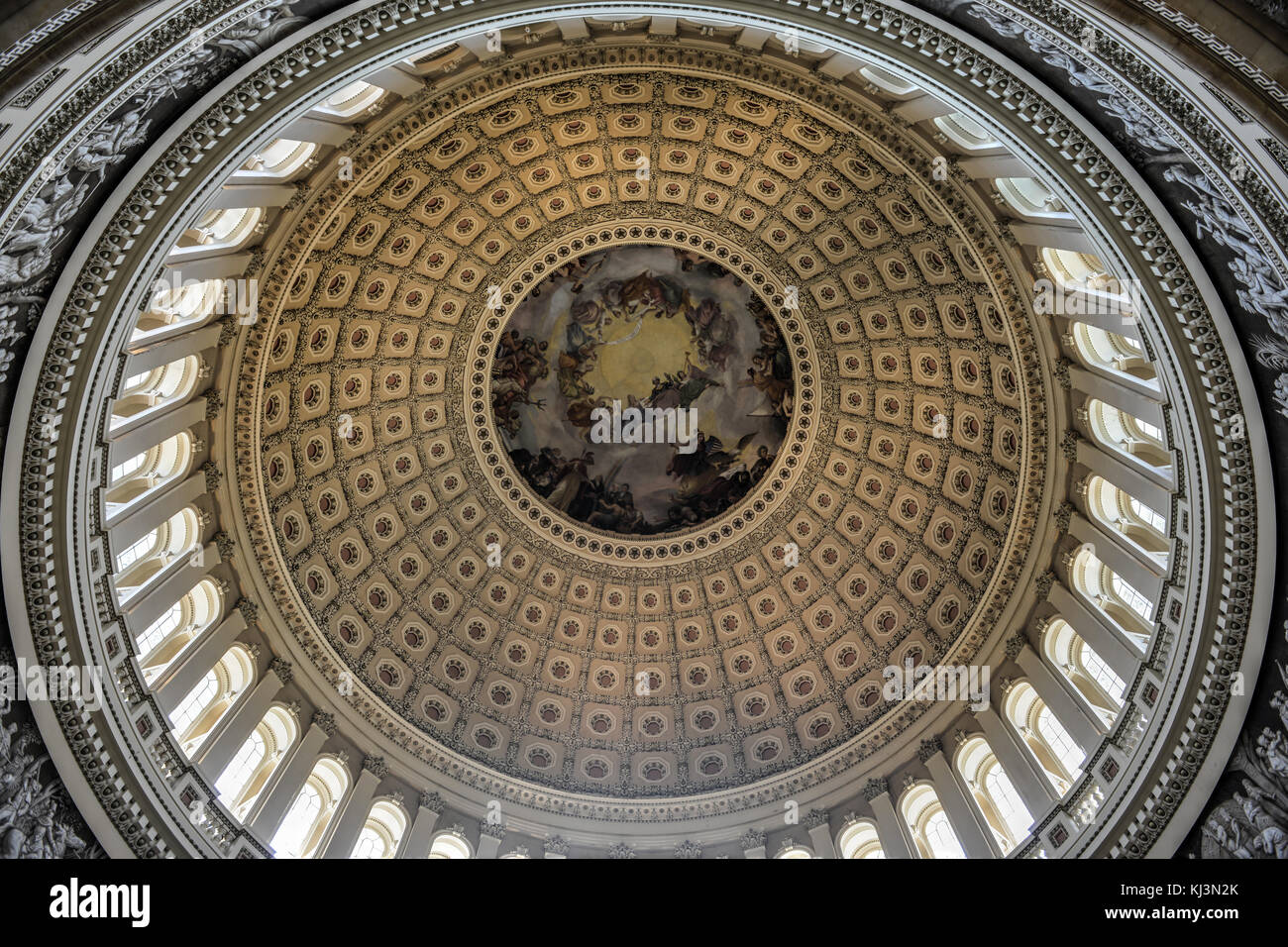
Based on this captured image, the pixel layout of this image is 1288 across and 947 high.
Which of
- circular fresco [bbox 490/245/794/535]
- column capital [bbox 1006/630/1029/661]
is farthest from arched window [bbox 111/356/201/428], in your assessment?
column capital [bbox 1006/630/1029/661]

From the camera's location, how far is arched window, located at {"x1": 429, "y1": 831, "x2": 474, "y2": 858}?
2273 centimetres

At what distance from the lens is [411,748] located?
2398 cm

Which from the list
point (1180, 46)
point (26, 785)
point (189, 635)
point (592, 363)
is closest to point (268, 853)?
point (189, 635)

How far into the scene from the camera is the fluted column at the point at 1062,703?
1800cm

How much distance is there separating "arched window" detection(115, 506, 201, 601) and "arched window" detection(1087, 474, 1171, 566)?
1941cm

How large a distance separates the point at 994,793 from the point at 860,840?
3961 mm

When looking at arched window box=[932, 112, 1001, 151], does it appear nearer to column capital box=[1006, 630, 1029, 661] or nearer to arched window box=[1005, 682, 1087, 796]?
column capital box=[1006, 630, 1029, 661]

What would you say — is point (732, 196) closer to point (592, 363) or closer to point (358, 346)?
point (592, 363)

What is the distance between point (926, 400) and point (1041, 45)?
15521 millimetres

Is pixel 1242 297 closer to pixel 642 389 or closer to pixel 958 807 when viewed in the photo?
pixel 958 807

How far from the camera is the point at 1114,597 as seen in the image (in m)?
18.9

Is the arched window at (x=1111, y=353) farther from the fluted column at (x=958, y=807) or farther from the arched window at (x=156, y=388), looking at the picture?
the arched window at (x=156, y=388)

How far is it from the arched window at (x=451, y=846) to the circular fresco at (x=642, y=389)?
35.8 feet

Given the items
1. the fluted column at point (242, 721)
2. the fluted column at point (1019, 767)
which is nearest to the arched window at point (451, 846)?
the fluted column at point (242, 721)
